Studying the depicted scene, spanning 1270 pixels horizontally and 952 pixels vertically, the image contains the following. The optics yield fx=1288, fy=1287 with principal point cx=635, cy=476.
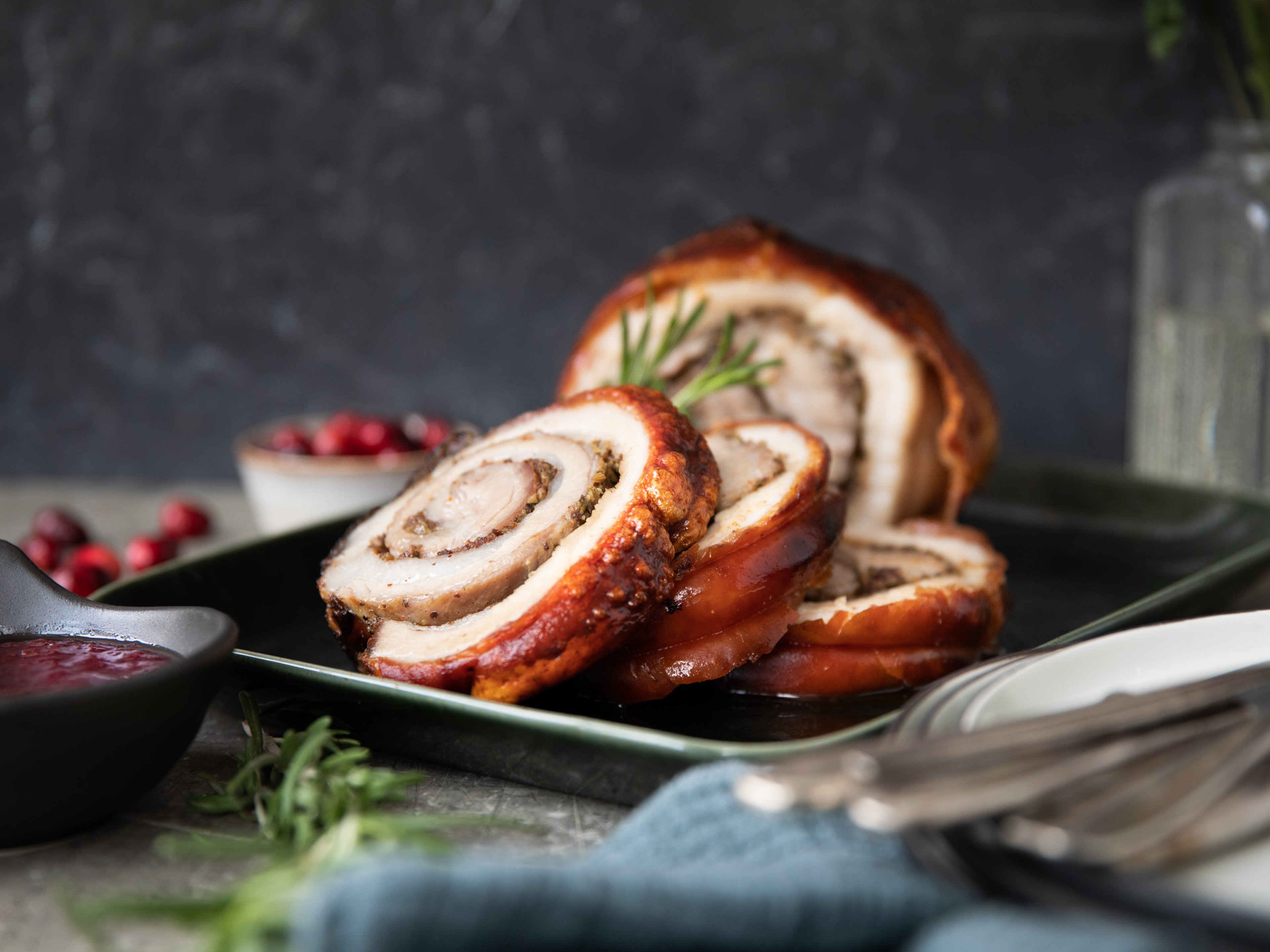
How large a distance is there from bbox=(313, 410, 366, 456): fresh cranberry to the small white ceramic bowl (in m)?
0.01

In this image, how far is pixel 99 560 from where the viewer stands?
218 centimetres

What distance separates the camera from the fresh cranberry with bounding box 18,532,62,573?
227cm

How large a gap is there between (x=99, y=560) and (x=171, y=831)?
112cm

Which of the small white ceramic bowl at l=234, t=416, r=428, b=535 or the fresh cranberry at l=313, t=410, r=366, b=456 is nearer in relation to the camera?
the small white ceramic bowl at l=234, t=416, r=428, b=535

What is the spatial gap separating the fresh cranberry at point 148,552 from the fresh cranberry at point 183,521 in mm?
176

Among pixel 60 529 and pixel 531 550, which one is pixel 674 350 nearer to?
pixel 531 550

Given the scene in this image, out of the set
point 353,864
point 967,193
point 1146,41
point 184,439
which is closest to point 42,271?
point 184,439

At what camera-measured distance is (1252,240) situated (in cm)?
242

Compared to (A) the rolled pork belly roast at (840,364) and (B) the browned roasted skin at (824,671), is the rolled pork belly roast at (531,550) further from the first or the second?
(A) the rolled pork belly roast at (840,364)

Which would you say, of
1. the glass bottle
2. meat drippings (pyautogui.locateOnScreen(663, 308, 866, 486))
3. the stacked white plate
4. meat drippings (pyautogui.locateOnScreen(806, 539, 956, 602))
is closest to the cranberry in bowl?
meat drippings (pyautogui.locateOnScreen(663, 308, 866, 486))

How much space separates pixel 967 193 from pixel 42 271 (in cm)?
226

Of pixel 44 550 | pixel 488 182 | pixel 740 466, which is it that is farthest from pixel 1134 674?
pixel 488 182

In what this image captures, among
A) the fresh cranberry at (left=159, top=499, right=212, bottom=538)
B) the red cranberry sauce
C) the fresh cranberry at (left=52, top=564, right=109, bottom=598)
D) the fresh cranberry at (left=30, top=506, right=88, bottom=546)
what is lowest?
the fresh cranberry at (left=159, top=499, right=212, bottom=538)

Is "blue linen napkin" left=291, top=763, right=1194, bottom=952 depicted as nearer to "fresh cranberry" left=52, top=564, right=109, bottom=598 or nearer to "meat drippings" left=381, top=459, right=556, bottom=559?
"meat drippings" left=381, top=459, right=556, bottom=559
